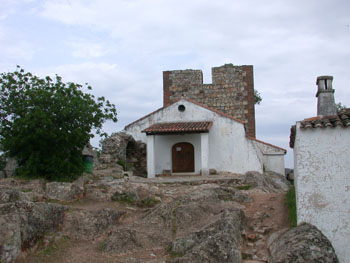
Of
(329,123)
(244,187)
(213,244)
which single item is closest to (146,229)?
(213,244)

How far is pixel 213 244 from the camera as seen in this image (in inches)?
282

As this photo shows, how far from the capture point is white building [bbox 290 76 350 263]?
7.47 metres

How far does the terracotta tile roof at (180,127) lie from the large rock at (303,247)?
10.5 m

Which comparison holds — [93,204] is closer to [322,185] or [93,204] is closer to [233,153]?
[322,185]

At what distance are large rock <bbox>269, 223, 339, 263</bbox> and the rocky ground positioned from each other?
0.02 meters

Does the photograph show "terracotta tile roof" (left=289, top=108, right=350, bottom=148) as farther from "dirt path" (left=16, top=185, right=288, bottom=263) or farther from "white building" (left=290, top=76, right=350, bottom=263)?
"dirt path" (left=16, top=185, right=288, bottom=263)

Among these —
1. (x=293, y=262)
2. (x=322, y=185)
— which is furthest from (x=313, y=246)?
(x=322, y=185)

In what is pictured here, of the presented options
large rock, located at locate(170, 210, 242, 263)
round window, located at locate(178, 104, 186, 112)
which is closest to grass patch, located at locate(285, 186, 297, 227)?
large rock, located at locate(170, 210, 242, 263)

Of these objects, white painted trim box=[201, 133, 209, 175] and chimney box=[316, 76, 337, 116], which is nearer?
chimney box=[316, 76, 337, 116]

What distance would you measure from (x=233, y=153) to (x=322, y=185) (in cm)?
1091

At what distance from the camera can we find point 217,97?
22844mm

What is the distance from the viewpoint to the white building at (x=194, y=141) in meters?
18.2

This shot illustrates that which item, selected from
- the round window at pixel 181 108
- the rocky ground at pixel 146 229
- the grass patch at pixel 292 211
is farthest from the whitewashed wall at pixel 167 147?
the grass patch at pixel 292 211

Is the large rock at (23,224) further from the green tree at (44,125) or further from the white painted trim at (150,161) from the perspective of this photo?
the white painted trim at (150,161)
